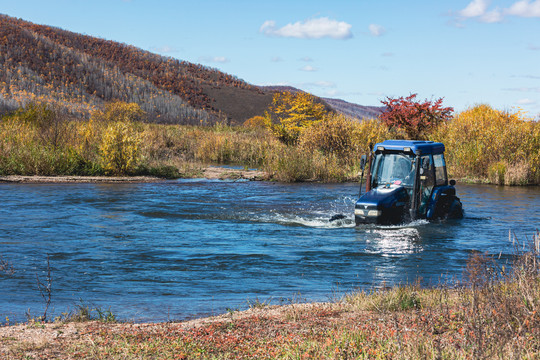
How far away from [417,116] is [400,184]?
1961 cm

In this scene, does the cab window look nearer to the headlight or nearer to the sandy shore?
the headlight

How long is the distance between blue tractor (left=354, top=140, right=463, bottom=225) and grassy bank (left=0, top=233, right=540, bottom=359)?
5525mm

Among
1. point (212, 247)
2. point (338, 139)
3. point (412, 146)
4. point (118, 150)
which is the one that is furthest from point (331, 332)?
point (338, 139)

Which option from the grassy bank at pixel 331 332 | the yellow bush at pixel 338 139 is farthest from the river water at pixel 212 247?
the yellow bush at pixel 338 139

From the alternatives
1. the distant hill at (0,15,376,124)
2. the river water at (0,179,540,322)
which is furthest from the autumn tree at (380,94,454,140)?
the distant hill at (0,15,376,124)

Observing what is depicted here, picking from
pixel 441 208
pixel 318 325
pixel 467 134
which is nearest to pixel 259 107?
pixel 467 134

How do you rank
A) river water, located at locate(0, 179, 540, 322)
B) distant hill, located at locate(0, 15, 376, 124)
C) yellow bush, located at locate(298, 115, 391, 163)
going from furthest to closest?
1. distant hill, located at locate(0, 15, 376, 124)
2. yellow bush, located at locate(298, 115, 391, 163)
3. river water, located at locate(0, 179, 540, 322)

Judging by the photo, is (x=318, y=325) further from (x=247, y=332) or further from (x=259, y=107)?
(x=259, y=107)

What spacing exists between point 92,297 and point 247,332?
3.19 m

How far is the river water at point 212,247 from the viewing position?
898cm

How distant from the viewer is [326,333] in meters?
6.32

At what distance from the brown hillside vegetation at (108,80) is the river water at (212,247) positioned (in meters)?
53.3

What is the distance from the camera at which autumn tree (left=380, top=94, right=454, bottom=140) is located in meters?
32.1

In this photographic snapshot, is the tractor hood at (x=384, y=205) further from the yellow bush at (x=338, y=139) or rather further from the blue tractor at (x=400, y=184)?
the yellow bush at (x=338, y=139)
